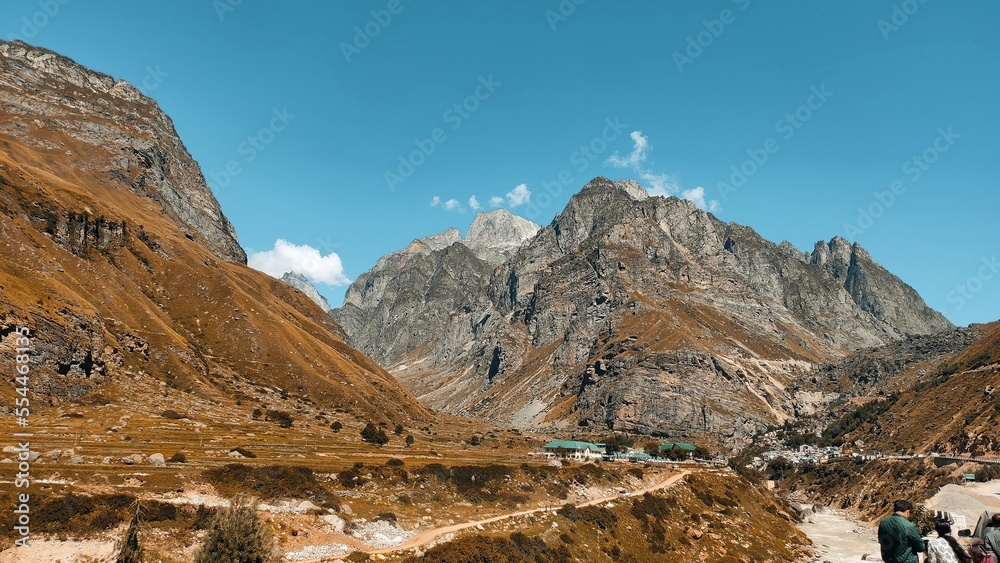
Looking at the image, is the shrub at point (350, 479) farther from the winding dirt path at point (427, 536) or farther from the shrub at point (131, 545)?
the shrub at point (131, 545)

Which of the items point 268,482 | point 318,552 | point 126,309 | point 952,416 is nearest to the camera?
point 318,552

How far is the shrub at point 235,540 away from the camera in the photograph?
85.5 ft

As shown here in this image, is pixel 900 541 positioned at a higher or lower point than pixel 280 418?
higher

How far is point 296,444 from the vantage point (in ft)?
268

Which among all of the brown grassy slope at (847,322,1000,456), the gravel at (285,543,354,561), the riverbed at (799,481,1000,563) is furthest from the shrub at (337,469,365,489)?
the brown grassy slope at (847,322,1000,456)

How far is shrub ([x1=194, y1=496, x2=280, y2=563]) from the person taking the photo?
85.5 ft

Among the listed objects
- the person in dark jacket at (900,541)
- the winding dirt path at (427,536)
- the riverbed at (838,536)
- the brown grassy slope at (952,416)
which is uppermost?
the brown grassy slope at (952,416)

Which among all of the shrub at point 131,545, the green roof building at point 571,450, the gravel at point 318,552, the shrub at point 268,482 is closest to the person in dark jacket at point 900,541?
the shrub at point 131,545

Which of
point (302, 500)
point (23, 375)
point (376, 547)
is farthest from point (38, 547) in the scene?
point (23, 375)

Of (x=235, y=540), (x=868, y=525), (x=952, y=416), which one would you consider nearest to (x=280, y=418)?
(x=235, y=540)

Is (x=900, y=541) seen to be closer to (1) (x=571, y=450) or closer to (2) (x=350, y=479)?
(2) (x=350, y=479)

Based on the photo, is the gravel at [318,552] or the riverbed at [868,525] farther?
the riverbed at [868,525]

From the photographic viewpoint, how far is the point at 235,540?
26.7 metres

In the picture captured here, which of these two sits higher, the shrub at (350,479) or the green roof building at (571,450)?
the shrub at (350,479)
